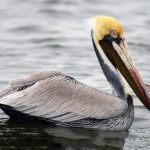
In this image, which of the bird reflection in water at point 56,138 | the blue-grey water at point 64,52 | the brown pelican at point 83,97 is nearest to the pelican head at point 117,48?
the brown pelican at point 83,97

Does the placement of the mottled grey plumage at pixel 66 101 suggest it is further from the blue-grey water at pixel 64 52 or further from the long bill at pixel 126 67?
the long bill at pixel 126 67

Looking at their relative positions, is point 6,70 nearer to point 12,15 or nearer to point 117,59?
point 117,59

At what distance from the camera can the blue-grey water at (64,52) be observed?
7.51 meters

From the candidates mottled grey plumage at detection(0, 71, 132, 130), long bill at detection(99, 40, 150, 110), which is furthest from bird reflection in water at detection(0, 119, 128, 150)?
long bill at detection(99, 40, 150, 110)

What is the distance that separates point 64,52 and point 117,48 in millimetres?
4026

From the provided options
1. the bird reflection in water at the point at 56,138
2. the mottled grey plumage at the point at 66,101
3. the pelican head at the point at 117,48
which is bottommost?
the bird reflection in water at the point at 56,138

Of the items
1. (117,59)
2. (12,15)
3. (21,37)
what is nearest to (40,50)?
(21,37)

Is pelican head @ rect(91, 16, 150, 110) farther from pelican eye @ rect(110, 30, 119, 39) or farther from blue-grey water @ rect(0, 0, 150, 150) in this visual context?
blue-grey water @ rect(0, 0, 150, 150)

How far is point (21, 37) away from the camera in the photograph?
12.9 m

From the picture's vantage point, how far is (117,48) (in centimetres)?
794

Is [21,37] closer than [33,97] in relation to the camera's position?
No

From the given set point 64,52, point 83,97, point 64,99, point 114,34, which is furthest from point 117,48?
point 64,52

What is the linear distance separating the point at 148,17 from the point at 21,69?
4.45m

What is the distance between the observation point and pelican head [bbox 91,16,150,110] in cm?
789
